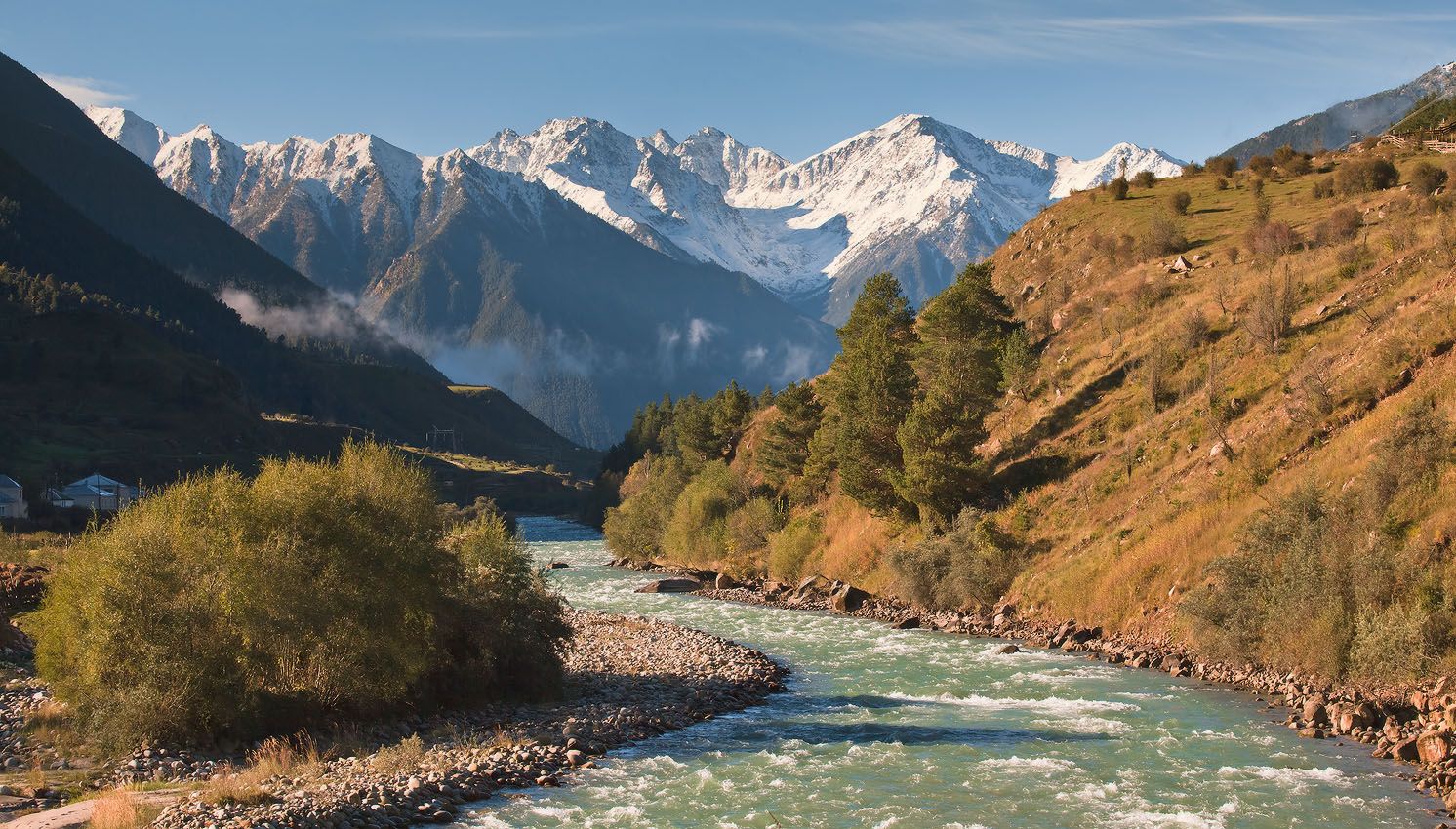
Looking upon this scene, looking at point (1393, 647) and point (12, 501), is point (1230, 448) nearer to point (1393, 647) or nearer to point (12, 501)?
point (1393, 647)

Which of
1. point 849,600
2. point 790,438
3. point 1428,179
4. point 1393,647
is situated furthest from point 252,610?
point 1428,179

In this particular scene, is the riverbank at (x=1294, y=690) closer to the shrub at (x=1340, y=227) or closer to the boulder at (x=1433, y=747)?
the boulder at (x=1433, y=747)

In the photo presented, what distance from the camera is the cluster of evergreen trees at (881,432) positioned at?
74.5 m

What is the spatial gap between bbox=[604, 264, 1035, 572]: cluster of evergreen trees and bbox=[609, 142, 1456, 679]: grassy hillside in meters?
1.44

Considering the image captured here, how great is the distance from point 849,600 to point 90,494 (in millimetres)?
119387

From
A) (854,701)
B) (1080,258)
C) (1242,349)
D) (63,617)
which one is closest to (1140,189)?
(1080,258)

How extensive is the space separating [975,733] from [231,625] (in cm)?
2423

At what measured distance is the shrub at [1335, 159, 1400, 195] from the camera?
8975 centimetres

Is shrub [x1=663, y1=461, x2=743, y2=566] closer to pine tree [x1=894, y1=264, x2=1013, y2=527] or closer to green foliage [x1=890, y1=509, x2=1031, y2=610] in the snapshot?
pine tree [x1=894, y1=264, x2=1013, y2=527]

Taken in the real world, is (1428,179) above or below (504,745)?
above

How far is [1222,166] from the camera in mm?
119188

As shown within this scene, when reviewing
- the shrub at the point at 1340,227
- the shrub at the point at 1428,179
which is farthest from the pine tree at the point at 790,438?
the shrub at the point at 1428,179

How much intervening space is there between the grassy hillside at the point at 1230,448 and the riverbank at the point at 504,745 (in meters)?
18.7

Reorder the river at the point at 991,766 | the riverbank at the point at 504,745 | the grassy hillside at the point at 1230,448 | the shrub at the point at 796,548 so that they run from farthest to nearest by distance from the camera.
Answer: the shrub at the point at 796,548 → the grassy hillside at the point at 1230,448 → the river at the point at 991,766 → the riverbank at the point at 504,745
